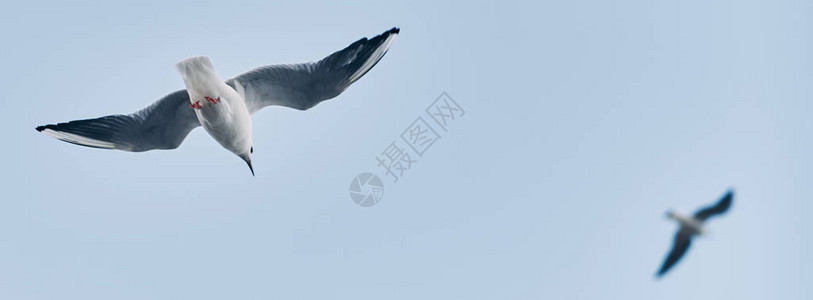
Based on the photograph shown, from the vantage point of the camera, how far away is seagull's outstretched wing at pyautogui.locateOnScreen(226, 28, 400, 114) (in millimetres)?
7773

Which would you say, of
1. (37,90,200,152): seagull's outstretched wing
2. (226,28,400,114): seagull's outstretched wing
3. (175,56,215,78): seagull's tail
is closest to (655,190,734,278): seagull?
(226,28,400,114): seagull's outstretched wing

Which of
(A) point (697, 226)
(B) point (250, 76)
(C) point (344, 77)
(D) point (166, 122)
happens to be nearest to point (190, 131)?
(D) point (166, 122)

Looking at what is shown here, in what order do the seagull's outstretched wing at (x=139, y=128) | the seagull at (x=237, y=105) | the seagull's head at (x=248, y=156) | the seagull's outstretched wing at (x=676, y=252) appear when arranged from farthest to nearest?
1. the seagull's head at (x=248, y=156)
2. the seagull's outstretched wing at (x=139, y=128)
3. the seagull at (x=237, y=105)
4. the seagull's outstretched wing at (x=676, y=252)

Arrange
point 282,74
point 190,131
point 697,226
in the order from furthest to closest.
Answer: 1. point 190,131
2. point 282,74
3. point 697,226

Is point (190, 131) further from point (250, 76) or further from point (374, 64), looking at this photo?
point (374, 64)

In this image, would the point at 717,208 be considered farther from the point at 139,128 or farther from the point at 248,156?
the point at 139,128

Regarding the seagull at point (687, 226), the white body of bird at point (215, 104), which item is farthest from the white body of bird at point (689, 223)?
the white body of bird at point (215, 104)

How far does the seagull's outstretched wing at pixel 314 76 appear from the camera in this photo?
7.77m

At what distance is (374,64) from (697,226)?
3210 mm

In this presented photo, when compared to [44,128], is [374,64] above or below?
below

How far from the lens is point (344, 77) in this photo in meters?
7.90

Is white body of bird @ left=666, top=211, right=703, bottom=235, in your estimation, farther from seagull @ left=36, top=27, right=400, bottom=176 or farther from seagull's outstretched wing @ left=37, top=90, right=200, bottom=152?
seagull's outstretched wing @ left=37, top=90, right=200, bottom=152

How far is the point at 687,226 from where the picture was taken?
723cm

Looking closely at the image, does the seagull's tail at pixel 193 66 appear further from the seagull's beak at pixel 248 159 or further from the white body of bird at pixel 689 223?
the white body of bird at pixel 689 223
